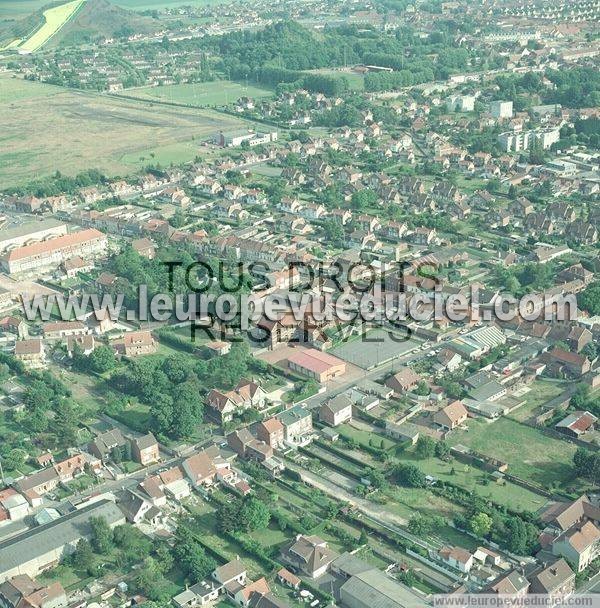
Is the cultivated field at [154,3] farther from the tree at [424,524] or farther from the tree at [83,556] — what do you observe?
the tree at [424,524]

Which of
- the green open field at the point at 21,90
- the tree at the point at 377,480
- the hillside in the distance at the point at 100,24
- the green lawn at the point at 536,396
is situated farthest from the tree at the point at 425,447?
the hillside in the distance at the point at 100,24

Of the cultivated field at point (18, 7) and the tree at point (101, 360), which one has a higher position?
the cultivated field at point (18, 7)

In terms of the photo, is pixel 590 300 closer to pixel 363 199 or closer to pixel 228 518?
pixel 363 199

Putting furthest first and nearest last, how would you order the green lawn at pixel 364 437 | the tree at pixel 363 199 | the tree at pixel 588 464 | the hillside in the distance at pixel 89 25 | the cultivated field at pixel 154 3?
1. the cultivated field at pixel 154 3
2. the hillside in the distance at pixel 89 25
3. the tree at pixel 363 199
4. the green lawn at pixel 364 437
5. the tree at pixel 588 464

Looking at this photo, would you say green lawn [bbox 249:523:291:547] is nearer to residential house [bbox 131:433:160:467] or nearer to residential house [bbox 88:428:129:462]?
residential house [bbox 131:433:160:467]

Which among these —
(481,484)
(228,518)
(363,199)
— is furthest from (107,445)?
(363,199)

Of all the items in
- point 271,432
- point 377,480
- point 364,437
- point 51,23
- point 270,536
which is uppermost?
point 51,23
